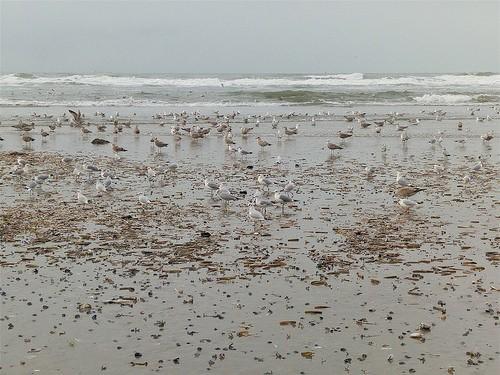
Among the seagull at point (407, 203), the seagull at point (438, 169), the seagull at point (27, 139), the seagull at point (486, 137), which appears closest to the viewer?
the seagull at point (407, 203)

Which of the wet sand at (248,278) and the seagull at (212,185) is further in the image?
the seagull at (212,185)

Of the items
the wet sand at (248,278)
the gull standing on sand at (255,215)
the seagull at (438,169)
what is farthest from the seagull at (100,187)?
the seagull at (438,169)

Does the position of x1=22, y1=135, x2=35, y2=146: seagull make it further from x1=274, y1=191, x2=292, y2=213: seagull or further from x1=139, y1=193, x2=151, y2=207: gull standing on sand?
x1=274, y1=191, x2=292, y2=213: seagull

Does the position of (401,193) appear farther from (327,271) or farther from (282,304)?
(282,304)

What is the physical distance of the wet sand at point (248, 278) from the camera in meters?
6.57

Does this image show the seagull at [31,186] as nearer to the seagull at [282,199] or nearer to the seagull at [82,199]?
the seagull at [82,199]

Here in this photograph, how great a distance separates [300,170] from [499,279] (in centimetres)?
1075

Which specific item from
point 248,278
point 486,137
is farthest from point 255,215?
point 486,137

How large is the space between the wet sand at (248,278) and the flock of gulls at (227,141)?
30 centimetres

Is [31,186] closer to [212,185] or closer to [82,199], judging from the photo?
[82,199]

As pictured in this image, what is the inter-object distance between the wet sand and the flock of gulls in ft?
0.97

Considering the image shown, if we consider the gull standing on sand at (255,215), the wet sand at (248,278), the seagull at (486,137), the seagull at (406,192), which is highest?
the seagull at (486,137)

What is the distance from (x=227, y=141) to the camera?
25.4m

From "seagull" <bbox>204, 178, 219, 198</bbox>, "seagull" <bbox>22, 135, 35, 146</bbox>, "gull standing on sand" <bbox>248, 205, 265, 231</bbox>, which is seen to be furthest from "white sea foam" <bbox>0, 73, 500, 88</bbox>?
"gull standing on sand" <bbox>248, 205, 265, 231</bbox>
